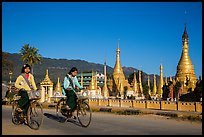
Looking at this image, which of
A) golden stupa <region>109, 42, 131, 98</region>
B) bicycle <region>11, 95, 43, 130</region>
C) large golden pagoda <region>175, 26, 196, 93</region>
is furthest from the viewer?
golden stupa <region>109, 42, 131, 98</region>

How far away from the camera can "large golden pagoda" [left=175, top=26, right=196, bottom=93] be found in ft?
226

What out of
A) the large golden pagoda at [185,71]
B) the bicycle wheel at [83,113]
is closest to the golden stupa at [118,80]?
the large golden pagoda at [185,71]

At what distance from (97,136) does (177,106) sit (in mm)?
24594

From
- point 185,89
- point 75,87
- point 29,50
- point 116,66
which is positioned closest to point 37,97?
point 75,87

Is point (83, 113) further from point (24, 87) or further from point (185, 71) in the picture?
point (185, 71)

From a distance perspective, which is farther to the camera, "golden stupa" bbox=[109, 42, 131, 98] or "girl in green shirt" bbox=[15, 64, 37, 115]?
"golden stupa" bbox=[109, 42, 131, 98]

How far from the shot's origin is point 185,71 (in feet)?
234

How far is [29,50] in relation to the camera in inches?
2279

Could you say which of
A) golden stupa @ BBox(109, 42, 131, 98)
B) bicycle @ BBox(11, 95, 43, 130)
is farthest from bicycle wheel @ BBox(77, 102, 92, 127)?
golden stupa @ BBox(109, 42, 131, 98)

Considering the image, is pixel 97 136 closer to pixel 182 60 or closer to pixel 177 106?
pixel 177 106

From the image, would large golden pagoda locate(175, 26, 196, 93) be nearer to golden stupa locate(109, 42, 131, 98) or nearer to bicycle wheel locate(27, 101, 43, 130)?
golden stupa locate(109, 42, 131, 98)

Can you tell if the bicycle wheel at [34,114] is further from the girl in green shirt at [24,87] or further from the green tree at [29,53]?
the green tree at [29,53]

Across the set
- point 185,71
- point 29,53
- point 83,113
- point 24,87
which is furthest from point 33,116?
point 185,71

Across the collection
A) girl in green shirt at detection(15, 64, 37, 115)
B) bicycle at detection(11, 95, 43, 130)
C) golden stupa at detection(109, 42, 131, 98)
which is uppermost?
golden stupa at detection(109, 42, 131, 98)
